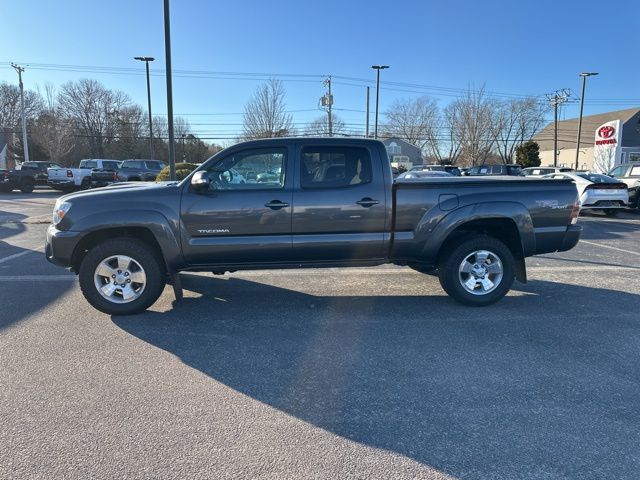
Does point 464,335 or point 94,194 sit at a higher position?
point 94,194

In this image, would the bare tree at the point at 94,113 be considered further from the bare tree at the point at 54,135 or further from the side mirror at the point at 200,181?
the side mirror at the point at 200,181

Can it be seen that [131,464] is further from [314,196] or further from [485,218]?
[485,218]

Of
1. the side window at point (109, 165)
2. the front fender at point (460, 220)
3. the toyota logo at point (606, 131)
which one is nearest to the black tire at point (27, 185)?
the side window at point (109, 165)

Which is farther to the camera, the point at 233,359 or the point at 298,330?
the point at 298,330

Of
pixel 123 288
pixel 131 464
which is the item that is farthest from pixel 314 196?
pixel 131 464

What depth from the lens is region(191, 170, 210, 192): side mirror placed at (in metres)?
4.68

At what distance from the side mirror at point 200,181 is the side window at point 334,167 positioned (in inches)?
40.5

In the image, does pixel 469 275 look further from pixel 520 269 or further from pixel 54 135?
pixel 54 135

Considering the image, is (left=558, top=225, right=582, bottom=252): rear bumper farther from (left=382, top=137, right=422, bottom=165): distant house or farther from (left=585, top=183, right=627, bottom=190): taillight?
(left=382, top=137, right=422, bottom=165): distant house

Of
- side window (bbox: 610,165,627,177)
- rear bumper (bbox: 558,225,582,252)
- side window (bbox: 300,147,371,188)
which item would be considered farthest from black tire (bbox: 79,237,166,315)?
side window (bbox: 610,165,627,177)

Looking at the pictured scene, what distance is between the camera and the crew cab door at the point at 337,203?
4953mm

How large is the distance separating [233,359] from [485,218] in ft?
10.6

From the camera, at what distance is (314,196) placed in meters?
4.93

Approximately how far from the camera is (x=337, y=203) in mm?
4957
